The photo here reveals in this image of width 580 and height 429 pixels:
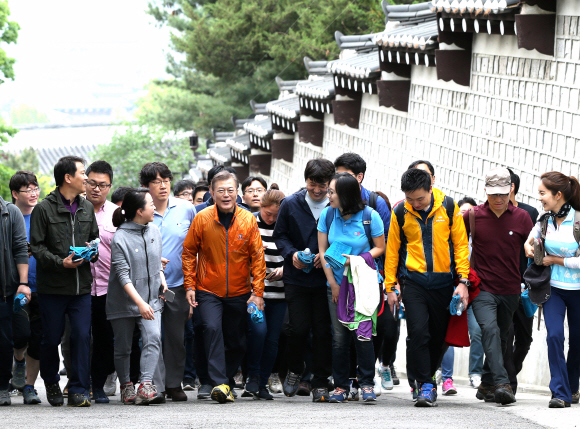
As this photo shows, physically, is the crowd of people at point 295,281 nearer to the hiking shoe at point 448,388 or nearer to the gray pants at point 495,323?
the gray pants at point 495,323

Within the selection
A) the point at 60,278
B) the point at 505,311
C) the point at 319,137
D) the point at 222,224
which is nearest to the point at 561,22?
the point at 505,311

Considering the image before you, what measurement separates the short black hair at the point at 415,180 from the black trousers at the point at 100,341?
2.86 metres

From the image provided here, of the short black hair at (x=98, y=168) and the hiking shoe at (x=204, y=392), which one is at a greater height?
the short black hair at (x=98, y=168)

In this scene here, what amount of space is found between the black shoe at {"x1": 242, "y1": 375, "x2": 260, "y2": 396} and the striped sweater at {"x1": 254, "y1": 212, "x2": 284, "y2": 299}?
732mm

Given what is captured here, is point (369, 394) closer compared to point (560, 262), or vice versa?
point (560, 262)

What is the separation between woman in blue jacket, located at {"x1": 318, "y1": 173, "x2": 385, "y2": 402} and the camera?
753 cm

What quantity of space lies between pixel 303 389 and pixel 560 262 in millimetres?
2764

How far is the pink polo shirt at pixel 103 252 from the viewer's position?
818 cm

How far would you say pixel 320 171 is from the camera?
25.7 ft

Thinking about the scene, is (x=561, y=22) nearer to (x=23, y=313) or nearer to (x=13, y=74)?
(x=23, y=313)

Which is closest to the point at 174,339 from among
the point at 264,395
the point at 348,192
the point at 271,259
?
the point at 264,395

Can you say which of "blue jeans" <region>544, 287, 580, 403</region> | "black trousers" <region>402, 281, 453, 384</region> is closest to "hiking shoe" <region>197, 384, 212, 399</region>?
"black trousers" <region>402, 281, 453, 384</region>

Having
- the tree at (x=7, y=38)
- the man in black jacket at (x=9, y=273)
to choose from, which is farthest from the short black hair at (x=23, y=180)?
the tree at (x=7, y=38)

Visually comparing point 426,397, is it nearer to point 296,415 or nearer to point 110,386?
point 296,415
